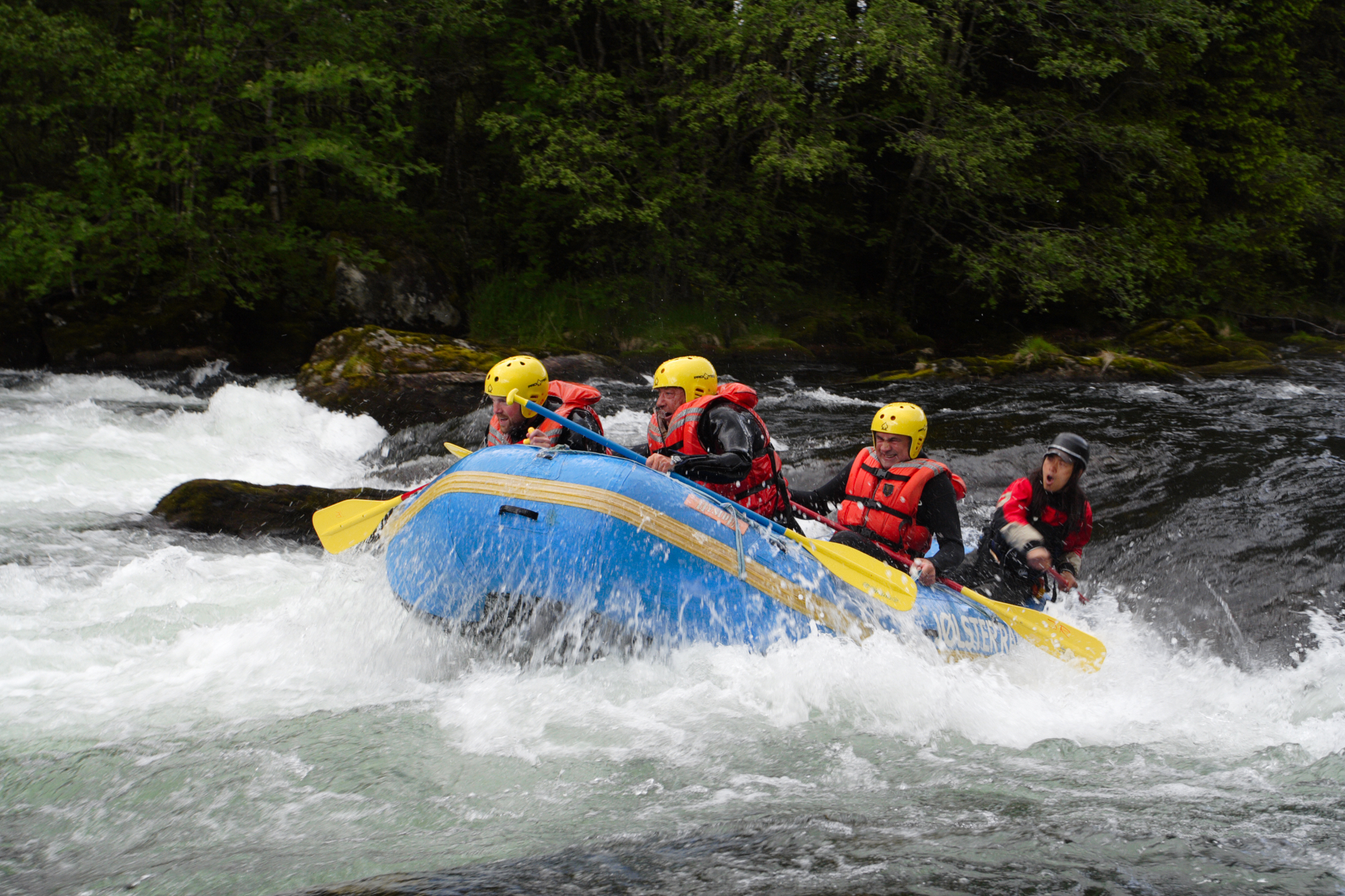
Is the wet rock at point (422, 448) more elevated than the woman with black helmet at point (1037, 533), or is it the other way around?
the woman with black helmet at point (1037, 533)

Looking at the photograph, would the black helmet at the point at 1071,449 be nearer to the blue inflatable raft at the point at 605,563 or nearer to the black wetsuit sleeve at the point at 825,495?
the black wetsuit sleeve at the point at 825,495

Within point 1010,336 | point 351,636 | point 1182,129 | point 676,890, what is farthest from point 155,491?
point 1182,129

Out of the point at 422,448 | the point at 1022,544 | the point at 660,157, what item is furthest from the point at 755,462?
the point at 660,157

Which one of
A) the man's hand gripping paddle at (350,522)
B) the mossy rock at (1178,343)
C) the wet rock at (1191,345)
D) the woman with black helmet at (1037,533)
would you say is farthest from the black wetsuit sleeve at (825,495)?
the mossy rock at (1178,343)

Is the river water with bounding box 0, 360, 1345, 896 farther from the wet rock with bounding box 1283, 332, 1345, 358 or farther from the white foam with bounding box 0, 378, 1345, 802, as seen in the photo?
the wet rock with bounding box 1283, 332, 1345, 358

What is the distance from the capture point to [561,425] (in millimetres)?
5070

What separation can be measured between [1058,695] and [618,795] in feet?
8.34

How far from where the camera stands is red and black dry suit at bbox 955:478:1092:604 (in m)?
5.07

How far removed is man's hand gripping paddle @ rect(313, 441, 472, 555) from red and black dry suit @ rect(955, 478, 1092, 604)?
2.92 meters

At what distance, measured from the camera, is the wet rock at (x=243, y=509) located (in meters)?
6.62

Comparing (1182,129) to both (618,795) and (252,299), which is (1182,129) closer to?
(252,299)

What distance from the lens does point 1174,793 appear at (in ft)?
11.1

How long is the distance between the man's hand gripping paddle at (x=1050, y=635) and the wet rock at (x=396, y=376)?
21.0ft

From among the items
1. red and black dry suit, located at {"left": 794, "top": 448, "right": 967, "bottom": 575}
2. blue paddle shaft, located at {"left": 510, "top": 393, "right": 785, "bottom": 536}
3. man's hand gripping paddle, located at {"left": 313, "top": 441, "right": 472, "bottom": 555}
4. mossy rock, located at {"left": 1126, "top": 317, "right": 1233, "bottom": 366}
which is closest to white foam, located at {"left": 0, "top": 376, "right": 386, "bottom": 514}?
man's hand gripping paddle, located at {"left": 313, "top": 441, "right": 472, "bottom": 555}
